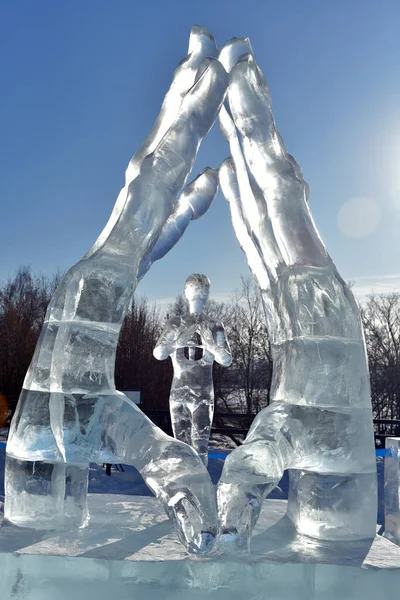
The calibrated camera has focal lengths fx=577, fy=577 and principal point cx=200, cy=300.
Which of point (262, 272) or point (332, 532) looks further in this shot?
point (262, 272)

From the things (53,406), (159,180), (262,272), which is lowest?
(53,406)

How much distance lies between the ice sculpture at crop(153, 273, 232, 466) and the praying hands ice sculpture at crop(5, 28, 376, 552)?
1.80 metres

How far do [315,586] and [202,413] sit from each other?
2.99m

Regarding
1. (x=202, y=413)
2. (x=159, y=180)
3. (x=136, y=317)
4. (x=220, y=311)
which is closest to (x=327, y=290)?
(x=159, y=180)

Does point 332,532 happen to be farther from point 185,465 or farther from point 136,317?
point 136,317

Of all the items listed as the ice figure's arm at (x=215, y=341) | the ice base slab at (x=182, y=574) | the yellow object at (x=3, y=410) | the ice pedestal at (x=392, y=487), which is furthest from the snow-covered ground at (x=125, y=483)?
the ice base slab at (x=182, y=574)

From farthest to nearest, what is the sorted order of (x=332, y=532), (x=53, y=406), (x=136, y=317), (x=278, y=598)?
1. (x=136, y=317)
2. (x=53, y=406)
3. (x=332, y=532)
4. (x=278, y=598)

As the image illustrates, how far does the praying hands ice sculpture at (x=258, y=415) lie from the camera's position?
267 cm

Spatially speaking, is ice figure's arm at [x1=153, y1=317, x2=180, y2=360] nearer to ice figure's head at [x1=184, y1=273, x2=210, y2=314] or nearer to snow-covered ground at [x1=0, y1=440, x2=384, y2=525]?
ice figure's head at [x1=184, y1=273, x2=210, y2=314]

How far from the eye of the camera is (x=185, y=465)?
2.56 metres

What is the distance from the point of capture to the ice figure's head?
17.7 ft

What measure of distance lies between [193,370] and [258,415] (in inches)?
91.4

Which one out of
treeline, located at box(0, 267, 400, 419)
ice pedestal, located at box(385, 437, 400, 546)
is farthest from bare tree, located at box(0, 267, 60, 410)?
ice pedestal, located at box(385, 437, 400, 546)

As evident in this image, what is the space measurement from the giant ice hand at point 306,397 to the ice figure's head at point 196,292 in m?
2.00
